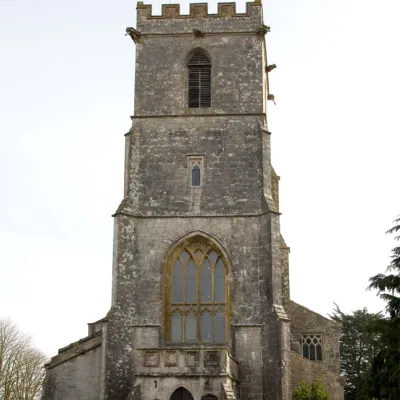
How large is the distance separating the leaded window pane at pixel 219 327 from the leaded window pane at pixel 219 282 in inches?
21.7

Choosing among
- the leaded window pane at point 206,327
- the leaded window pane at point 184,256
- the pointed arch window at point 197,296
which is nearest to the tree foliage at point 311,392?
the pointed arch window at point 197,296

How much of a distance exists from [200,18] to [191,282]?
36.1ft

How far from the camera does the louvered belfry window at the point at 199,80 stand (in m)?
30.5

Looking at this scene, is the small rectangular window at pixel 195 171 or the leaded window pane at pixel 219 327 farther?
the small rectangular window at pixel 195 171

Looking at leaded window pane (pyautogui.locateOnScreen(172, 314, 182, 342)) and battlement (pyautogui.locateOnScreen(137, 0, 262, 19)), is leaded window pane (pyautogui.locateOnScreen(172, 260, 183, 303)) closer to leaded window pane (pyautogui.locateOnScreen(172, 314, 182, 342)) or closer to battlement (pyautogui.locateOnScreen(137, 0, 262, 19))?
leaded window pane (pyautogui.locateOnScreen(172, 314, 182, 342))

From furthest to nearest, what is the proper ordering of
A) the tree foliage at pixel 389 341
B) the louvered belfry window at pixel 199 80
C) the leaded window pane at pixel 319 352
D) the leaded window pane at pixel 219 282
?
the leaded window pane at pixel 319 352 < the louvered belfry window at pixel 199 80 < the leaded window pane at pixel 219 282 < the tree foliage at pixel 389 341

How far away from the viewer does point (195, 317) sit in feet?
90.7

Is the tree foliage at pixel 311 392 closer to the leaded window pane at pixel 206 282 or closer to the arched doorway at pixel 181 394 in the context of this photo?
the leaded window pane at pixel 206 282

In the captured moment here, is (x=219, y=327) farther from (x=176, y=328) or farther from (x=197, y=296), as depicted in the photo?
(x=176, y=328)

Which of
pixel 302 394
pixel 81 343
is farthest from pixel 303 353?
pixel 81 343

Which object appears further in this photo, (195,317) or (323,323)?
(323,323)

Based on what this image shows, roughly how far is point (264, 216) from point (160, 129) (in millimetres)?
→ 5416

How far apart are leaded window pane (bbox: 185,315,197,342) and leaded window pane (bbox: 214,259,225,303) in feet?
3.51

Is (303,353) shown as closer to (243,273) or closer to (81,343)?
(243,273)
